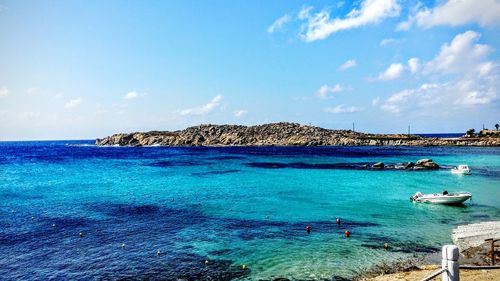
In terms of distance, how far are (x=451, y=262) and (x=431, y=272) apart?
12.5 m

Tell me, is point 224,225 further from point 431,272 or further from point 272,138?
point 272,138

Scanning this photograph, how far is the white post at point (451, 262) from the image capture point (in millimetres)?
7312

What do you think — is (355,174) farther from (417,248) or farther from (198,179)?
(417,248)

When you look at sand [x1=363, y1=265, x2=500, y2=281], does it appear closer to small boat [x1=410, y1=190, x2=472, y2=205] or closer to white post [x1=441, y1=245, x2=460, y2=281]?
white post [x1=441, y1=245, x2=460, y2=281]

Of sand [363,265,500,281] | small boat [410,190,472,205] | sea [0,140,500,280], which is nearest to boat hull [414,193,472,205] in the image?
small boat [410,190,472,205]

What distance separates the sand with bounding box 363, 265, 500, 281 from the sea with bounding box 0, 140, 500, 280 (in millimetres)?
2182

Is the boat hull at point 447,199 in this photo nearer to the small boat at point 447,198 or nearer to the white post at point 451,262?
the small boat at point 447,198

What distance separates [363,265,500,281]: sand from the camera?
15812 mm

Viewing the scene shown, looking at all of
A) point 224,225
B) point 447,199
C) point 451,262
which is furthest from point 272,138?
point 451,262

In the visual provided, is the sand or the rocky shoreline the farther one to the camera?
the rocky shoreline

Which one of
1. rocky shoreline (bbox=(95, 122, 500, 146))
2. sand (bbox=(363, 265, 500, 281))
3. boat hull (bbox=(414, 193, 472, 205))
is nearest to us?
sand (bbox=(363, 265, 500, 281))

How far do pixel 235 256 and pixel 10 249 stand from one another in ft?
53.7

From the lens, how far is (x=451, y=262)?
7.38 meters

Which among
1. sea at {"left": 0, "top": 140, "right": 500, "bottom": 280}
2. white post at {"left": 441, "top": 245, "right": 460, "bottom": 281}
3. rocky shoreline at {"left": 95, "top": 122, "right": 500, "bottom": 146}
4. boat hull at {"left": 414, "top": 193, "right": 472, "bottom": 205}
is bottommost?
sea at {"left": 0, "top": 140, "right": 500, "bottom": 280}
